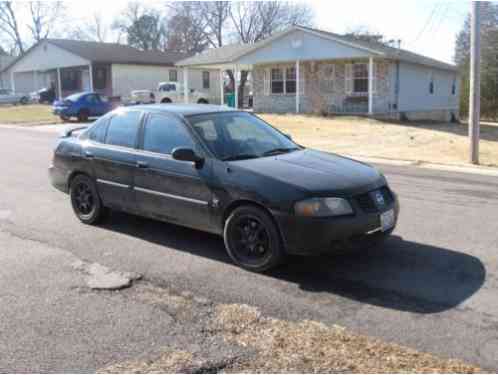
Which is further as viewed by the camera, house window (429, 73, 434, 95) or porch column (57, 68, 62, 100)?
porch column (57, 68, 62, 100)

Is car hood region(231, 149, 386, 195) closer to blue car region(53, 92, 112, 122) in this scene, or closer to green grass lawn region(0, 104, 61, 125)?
blue car region(53, 92, 112, 122)

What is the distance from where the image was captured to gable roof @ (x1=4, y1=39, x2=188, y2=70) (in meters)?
41.8

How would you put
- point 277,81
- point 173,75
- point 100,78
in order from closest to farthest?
point 277,81 < point 100,78 < point 173,75

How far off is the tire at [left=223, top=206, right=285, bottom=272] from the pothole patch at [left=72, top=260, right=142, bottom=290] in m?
0.96

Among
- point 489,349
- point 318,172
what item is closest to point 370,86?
point 318,172

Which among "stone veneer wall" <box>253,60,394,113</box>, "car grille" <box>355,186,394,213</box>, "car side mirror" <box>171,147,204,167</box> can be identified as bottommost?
"car grille" <box>355,186,394,213</box>

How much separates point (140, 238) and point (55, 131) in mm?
18577

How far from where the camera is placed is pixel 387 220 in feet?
17.4

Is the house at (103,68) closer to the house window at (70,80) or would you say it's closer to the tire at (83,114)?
the house window at (70,80)

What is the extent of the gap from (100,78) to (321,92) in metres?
21.6

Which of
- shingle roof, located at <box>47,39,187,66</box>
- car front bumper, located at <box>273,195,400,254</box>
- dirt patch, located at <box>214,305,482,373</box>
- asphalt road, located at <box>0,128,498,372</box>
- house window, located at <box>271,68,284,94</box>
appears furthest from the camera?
shingle roof, located at <box>47,39,187,66</box>

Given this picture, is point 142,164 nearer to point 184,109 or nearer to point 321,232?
point 184,109

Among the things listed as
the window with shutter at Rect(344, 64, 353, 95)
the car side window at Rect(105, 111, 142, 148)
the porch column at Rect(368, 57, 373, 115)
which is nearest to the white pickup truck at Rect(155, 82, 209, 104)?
the window with shutter at Rect(344, 64, 353, 95)

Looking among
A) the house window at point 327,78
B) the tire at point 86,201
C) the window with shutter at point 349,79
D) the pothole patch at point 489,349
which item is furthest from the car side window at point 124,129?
the house window at point 327,78
